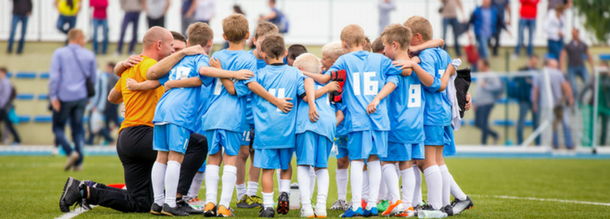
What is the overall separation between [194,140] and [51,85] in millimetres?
5876

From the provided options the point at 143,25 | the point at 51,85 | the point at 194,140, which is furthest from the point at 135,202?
the point at 143,25

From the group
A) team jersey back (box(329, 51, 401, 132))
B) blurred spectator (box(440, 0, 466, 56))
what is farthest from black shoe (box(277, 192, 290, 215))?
blurred spectator (box(440, 0, 466, 56))

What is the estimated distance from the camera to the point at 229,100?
518 cm

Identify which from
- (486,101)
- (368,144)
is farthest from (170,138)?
(486,101)

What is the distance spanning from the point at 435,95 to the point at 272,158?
1586 millimetres

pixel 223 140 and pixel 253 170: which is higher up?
pixel 223 140

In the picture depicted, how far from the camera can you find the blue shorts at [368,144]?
5.13 meters

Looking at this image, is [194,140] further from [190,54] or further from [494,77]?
[494,77]

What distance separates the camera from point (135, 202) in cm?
556

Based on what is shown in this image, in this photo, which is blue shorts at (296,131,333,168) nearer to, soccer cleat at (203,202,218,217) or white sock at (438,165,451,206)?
soccer cleat at (203,202,218,217)

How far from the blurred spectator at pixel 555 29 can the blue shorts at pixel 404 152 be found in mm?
15305

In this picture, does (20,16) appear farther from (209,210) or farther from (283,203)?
(283,203)

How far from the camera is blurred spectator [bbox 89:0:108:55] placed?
1888 centimetres

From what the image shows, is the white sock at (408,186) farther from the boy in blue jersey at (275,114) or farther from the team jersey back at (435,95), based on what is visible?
the boy in blue jersey at (275,114)
